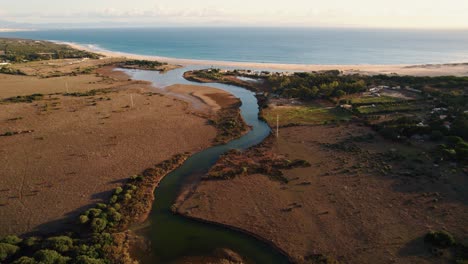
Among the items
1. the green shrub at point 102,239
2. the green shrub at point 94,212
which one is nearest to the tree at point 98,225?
the green shrub at point 94,212

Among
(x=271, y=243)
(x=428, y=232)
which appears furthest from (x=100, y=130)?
(x=428, y=232)

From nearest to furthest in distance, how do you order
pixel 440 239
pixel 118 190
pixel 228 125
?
pixel 440 239 < pixel 118 190 < pixel 228 125

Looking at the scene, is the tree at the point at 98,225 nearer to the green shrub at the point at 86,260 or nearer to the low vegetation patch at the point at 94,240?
the low vegetation patch at the point at 94,240

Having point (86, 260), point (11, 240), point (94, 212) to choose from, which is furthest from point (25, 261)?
point (94, 212)

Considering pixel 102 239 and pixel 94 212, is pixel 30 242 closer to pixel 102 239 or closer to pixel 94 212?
pixel 94 212

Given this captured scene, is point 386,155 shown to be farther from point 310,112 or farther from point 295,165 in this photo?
point 310,112

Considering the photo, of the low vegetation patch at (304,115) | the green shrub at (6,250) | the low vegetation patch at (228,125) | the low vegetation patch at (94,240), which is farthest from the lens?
the low vegetation patch at (304,115)
